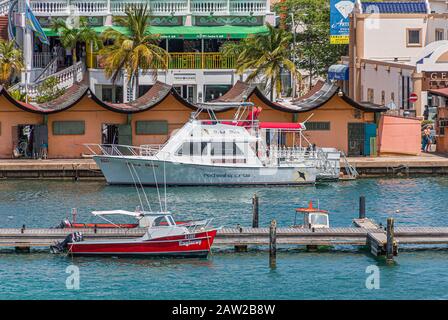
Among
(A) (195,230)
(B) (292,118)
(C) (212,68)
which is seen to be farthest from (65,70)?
(A) (195,230)

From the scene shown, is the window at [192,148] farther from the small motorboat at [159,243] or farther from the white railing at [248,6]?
the white railing at [248,6]

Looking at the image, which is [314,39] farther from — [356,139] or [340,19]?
[356,139]

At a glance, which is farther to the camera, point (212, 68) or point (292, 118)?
point (212, 68)

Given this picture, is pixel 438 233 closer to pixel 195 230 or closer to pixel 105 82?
pixel 195 230

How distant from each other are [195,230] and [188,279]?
3.85m

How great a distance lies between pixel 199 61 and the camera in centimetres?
9250

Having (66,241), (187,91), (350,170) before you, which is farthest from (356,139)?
(66,241)

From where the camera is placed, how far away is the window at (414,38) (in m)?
95.6

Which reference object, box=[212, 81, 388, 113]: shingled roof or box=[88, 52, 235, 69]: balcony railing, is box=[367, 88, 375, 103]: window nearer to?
box=[88, 52, 235, 69]: balcony railing

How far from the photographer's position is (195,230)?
51.5 meters

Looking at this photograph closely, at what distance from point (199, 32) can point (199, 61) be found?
1907 millimetres

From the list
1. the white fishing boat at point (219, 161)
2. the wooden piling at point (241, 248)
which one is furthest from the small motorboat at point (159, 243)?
the white fishing boat at point (219, 161)

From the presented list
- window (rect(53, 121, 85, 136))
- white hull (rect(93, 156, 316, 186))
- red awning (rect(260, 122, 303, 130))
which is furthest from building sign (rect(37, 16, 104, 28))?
red awning (rect(260, 122, 303, 130))

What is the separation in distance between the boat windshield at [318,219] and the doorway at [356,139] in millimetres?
25140
